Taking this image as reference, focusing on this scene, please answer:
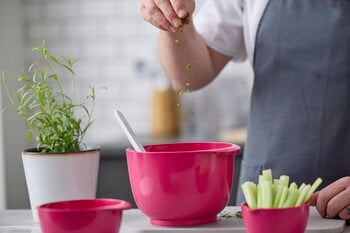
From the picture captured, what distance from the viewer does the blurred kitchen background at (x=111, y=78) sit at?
12.3ft

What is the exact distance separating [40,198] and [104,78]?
8.17 ft

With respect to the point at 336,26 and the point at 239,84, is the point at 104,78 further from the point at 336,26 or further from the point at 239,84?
the point at 336,26

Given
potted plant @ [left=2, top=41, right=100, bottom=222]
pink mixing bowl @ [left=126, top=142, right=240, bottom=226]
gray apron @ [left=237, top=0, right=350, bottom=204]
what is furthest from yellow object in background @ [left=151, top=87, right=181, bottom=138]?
pink mixing bowl @ [left=126, top=142, right=240, bottom=226]

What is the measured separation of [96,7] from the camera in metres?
3.95

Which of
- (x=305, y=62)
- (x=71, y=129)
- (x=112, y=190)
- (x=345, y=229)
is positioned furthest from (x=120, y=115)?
(x=112, y=190)

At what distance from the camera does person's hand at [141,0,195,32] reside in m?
1.51

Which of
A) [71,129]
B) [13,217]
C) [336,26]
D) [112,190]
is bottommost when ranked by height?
[112,190]

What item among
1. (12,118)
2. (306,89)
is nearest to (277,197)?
(306,89)

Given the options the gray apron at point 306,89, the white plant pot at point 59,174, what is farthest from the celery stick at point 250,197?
the gray apron at point 306,89

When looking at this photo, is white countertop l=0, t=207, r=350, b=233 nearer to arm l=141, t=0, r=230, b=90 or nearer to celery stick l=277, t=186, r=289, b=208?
celery stick l=277, t=186, r=289, b=208

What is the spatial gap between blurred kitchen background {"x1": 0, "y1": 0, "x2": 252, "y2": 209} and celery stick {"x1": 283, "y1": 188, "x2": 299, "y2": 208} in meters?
2.39

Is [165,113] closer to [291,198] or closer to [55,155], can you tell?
[55,155]

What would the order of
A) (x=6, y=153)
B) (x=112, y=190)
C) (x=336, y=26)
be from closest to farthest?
(x=336, y=26)
(x=112, y=190)
(x=6, y=153)

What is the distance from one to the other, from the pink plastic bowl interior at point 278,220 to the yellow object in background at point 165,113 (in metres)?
2.54
